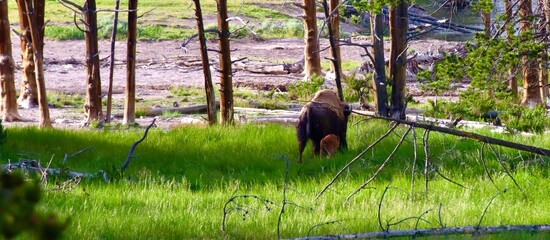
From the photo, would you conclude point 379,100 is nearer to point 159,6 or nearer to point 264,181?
point 264,181

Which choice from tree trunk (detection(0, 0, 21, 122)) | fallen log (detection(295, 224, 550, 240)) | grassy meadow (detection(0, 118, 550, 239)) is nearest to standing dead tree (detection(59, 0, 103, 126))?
tree trunk (detection(0, 0, 21, 122))

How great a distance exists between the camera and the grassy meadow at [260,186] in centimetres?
609

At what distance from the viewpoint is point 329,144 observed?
10.0 metres

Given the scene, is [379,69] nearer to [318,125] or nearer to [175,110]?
[318,125]

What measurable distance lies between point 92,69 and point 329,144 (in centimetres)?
683

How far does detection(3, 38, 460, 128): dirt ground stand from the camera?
2308cm

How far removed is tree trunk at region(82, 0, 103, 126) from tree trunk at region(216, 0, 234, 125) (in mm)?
3073

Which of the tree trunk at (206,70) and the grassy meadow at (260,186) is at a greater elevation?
the tree trunk at (206,70)

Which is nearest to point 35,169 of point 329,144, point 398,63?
point 329,144

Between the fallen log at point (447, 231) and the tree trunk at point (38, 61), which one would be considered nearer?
the fallen log at point (447, 231)

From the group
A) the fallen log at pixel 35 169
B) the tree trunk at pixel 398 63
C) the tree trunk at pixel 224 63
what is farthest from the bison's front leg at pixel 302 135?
the tree trunk at pixel 398 63

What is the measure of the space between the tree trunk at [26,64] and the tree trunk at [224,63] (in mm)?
4565

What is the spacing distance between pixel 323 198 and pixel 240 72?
2096cm

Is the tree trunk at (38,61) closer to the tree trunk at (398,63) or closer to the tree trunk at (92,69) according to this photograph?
the tree trunk at (92,69)
